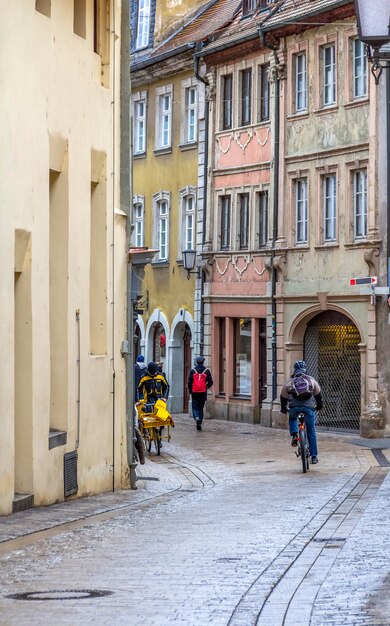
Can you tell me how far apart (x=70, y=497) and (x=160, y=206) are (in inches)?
1097

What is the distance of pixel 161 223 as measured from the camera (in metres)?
45.9

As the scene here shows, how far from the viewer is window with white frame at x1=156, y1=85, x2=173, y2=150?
150ft

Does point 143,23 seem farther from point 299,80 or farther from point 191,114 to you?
point 299,80

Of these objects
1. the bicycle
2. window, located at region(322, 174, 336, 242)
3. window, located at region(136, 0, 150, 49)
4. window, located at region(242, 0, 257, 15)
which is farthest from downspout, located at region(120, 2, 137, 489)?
window, located at region(136, 0, 150, 49)

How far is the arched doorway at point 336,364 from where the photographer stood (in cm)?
3638

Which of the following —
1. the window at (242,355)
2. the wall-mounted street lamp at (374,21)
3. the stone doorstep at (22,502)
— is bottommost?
the stone doorstep at (22,502)

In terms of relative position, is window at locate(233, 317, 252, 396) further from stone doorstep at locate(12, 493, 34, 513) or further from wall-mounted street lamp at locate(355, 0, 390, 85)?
wall-mounted street lamp at locate(355, 0, 390, 85)

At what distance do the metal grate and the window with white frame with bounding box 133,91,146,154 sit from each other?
28808 millimetres

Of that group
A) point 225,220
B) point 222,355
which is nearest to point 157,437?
point 222,355

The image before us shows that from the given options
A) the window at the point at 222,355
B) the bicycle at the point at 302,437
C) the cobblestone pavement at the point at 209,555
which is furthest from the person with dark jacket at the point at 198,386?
the cobblestone pavement at the point at 209,555

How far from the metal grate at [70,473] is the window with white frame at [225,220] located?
77.2ft

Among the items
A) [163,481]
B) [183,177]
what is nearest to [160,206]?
[183,177]

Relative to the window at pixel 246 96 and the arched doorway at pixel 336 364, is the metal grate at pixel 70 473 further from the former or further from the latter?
the window at pixel 246 96

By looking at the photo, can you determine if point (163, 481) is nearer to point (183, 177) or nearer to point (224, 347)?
point (224, 347)
